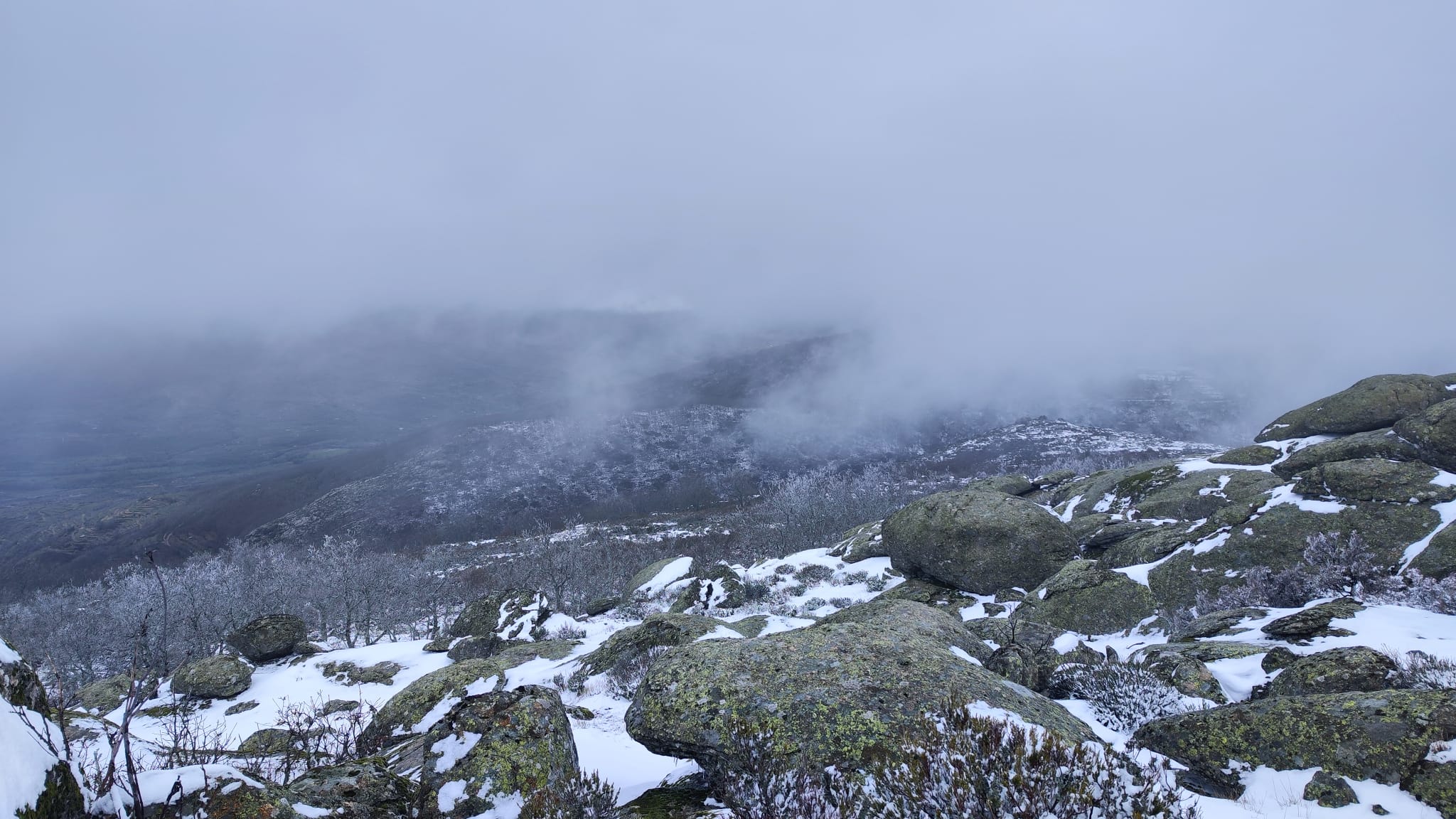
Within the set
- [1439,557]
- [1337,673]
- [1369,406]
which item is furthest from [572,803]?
[1369,406]

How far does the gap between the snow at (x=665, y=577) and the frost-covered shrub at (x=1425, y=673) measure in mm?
24920

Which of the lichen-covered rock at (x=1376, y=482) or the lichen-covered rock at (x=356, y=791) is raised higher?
the lichen-covered rock at (x=356, y=791)

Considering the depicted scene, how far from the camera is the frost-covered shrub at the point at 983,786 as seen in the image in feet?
12.4

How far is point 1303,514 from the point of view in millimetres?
14930

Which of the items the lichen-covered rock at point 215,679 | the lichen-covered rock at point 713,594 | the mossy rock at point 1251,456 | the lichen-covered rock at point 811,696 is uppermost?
the lichen-covered rock at point 811,696

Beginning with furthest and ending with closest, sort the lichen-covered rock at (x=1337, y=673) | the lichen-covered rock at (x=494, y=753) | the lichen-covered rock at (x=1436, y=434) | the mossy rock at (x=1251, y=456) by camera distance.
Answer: the mossy rock at (x=1251, y=456)
the lichen-covered rock at (x=1436, y=434)
the lichen-covered rock at (x=1337, y=673)
the lichen-covered rock at (x=494, y=753)

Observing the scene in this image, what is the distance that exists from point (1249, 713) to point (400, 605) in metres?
68.0

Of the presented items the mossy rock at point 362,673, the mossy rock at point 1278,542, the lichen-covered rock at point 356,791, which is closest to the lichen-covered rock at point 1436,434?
the mossy rock at point 1278,542

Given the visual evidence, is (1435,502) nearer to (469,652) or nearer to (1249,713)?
(1249,713)

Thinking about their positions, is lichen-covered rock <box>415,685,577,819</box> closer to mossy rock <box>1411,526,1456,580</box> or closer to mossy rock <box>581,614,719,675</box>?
mossy rock <box>581,614,719,675</box>

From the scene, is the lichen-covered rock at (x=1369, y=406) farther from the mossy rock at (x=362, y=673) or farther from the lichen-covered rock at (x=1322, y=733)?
the mossy rock at (x=362, y=673)

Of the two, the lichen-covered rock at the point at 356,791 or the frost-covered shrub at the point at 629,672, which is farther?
the frost-covered shrub at the point at 629,672

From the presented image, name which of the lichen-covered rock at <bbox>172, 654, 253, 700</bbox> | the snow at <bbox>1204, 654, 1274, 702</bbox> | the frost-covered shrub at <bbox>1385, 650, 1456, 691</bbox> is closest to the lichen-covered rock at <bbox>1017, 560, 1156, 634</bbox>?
the snow at <bbox>1204, 654, 1274, 702</bbox>

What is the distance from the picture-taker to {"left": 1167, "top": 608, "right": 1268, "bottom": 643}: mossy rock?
10117 mm
